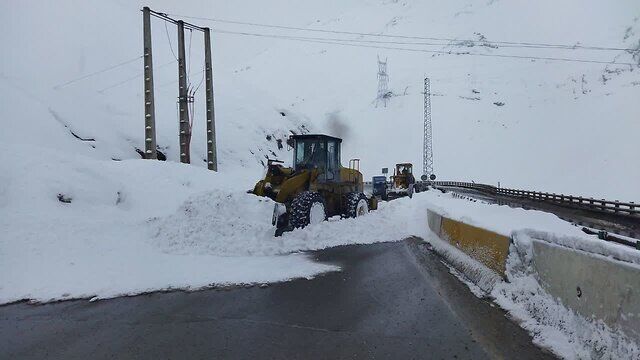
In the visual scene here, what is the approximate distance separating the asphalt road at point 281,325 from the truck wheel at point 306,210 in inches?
152

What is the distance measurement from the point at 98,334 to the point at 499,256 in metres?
5.64

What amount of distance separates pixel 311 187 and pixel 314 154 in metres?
1.52

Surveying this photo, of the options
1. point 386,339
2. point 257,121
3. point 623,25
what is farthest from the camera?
point 623,25

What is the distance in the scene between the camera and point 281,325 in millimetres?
5730

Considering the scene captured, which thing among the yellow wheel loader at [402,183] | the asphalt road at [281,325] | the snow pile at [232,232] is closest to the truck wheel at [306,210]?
the snow pile at [232,232]

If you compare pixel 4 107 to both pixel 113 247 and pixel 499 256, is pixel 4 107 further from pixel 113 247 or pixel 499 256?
pixel 499 256

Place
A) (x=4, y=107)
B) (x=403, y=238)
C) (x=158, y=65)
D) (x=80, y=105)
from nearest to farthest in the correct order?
(x=403, y=238) < (x=4, y=107) < (x=80, y=105) < (x=158, y=65)

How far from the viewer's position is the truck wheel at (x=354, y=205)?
49.9 feet

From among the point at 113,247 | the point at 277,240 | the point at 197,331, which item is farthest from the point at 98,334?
the point at 277,240

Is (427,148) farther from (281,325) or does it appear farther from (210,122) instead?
(281,325)

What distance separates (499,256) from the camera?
23.5ft

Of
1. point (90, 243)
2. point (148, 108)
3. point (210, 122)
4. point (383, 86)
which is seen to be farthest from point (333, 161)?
Result: point (383, 86)

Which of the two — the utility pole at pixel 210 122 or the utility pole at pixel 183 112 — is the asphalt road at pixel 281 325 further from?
the utility pole at pixel 210 122

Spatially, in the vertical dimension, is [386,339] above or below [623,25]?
below
